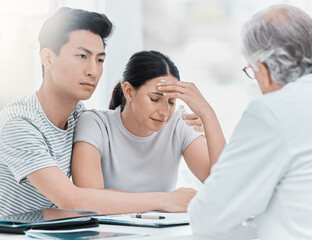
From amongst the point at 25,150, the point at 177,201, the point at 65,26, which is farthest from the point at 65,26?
the point at 177,201

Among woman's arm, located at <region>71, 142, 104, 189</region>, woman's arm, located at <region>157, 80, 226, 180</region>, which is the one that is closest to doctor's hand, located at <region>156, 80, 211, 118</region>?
woman's arm, located at <region>157, 80, 226, 180</region>

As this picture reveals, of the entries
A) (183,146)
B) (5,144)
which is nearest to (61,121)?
(5,144)

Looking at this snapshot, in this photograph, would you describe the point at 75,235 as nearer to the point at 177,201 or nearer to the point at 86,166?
the point at 177,201

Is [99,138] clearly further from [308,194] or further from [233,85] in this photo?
[233,85]

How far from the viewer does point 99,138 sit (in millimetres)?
1879

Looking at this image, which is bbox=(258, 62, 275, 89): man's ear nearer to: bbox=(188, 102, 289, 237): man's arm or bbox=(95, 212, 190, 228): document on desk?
bbox=(188, 102, 289, 237): man's arm

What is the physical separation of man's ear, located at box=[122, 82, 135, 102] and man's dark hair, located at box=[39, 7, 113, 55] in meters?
0.24

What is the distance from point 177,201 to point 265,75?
0.54 meters

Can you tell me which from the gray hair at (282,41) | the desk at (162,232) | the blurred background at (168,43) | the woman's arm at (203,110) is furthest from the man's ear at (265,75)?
the blurred background at (168,43)

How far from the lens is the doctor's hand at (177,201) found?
1.49m

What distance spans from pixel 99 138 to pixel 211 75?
1.52m

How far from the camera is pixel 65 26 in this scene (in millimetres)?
1783

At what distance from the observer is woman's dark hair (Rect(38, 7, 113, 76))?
70.0 inches

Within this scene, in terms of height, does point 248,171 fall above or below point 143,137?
below
